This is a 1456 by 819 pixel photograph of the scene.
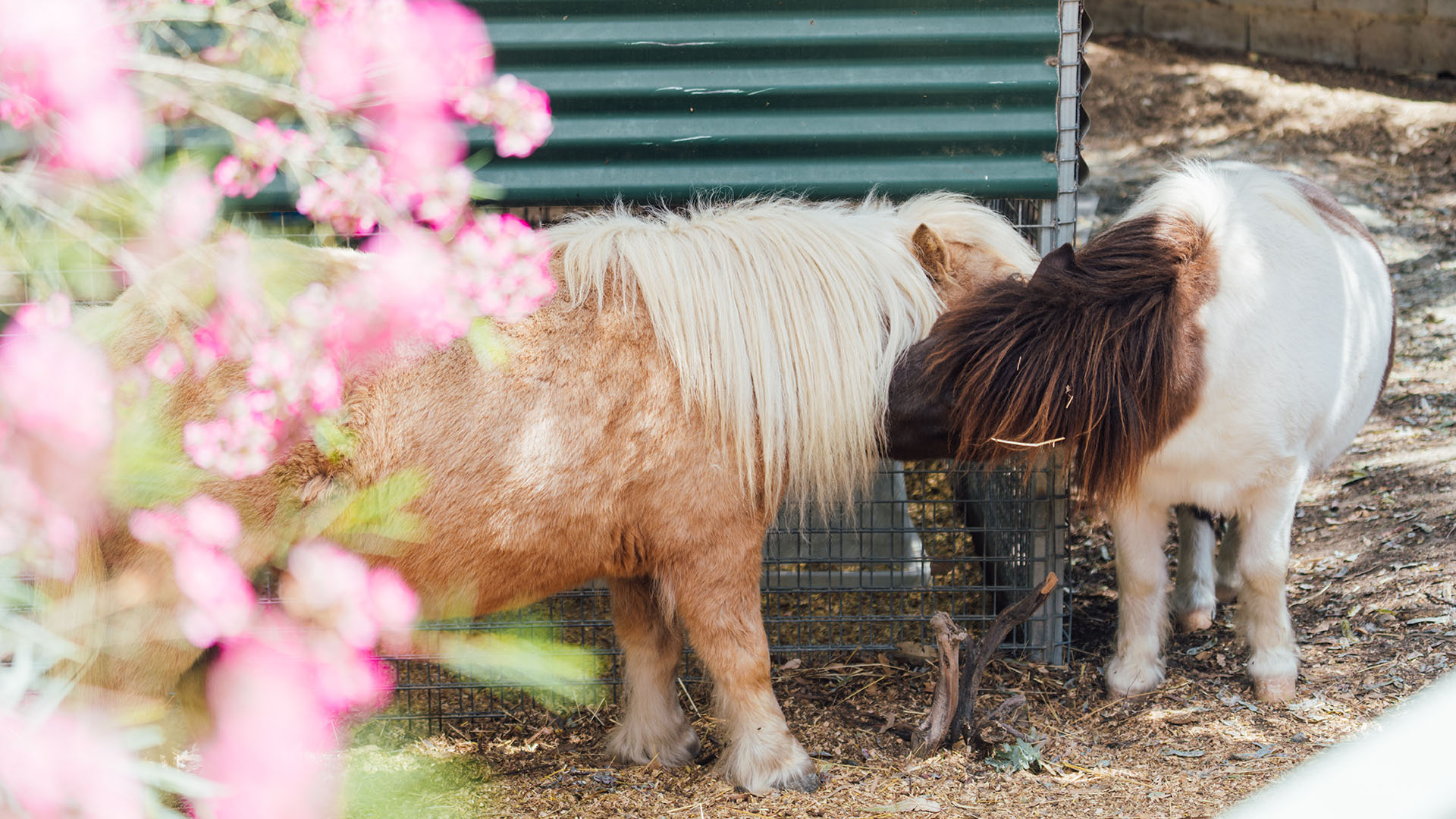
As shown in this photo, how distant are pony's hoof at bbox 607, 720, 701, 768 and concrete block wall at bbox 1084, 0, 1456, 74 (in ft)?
26.1

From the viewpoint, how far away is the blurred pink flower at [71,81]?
3.58 ft

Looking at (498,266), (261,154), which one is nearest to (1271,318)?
(498,266)

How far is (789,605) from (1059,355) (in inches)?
75.3

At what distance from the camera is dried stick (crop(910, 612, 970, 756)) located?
3133 mm

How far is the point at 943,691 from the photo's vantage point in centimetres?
319

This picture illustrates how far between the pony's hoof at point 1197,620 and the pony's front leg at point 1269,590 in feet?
1.31

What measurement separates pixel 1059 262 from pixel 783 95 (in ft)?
3.64

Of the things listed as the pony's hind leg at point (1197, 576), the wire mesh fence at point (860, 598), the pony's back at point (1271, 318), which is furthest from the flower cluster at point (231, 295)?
the pony's hind leg at point (1197, 576)

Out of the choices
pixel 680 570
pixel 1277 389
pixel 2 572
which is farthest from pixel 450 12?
pixel 1277 389

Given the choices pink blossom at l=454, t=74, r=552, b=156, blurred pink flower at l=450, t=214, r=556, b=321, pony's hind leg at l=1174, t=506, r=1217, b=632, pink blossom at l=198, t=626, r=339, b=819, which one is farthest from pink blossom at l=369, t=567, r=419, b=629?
pony's hind leg at l=1174, t=506, r=1217, b=632

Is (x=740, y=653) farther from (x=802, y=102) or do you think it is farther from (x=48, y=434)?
(x=48, y=434)

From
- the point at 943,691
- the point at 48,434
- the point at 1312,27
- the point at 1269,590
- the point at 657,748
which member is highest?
the point at 1312,27

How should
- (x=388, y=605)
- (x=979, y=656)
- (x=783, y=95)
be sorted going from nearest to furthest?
(x=388, y=605) < (x=979, y=656) < (x=783, y=95)

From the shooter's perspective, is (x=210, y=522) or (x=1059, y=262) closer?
(x=210, y=522)
